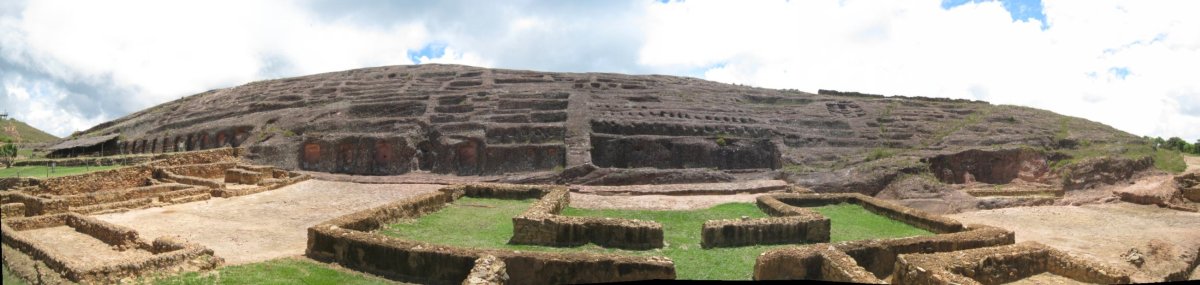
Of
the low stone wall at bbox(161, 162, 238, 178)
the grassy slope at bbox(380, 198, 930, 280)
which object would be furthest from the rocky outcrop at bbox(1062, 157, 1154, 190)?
the low stone wall at bbox(161, 162, 238, 178)

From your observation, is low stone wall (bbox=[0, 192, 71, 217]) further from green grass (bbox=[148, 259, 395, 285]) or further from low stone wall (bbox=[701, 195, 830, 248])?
low stone wall (bbox=[701, 195, 830, 248])

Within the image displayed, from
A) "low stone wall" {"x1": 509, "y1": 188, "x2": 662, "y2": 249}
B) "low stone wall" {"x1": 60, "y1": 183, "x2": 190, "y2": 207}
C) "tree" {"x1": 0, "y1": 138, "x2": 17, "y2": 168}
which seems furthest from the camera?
"tree" {"x1": 0, "y1": 138, "x2": 17, "y2": 168}

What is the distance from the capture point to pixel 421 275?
1073cm

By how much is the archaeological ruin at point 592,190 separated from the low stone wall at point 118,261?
41mm

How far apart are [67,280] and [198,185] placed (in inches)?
549

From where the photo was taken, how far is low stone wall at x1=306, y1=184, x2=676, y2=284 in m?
10.2

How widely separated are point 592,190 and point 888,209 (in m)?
10.1

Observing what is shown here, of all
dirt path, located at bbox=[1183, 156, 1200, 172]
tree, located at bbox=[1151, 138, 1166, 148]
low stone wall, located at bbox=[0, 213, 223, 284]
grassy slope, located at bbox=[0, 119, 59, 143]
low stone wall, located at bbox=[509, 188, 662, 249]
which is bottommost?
low stone wall, located at bbox=[0, 213, 223, 284]

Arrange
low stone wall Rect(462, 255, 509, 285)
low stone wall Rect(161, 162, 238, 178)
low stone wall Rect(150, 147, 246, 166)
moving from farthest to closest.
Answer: low stone wall Rect(150, 147, 246, 166)
low stone wall Rect(161, 162, 238, 178)
low stone wall Rect(462, 255, 509, 285)

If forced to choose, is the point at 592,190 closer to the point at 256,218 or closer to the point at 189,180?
the point at 256,218

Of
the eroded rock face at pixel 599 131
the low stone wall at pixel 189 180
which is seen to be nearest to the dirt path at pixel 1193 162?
the eroded rock face at pixel 599 131

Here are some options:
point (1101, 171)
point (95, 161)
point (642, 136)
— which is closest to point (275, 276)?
point (95, 161)

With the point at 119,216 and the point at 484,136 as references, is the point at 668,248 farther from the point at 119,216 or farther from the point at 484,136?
the point at 484,136

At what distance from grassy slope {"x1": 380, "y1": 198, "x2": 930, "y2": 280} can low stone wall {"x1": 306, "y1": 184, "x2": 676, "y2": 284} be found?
1.19 meters
